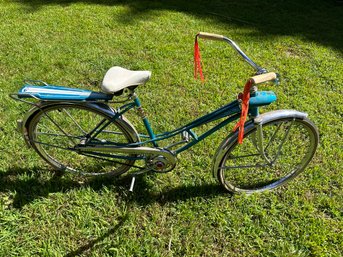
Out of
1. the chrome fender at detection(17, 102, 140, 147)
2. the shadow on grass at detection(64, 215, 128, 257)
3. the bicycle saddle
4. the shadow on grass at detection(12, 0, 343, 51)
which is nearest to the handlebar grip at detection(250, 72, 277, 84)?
the bicycle saddle

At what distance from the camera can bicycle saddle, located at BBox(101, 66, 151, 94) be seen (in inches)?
73.7

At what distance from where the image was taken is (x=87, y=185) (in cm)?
245

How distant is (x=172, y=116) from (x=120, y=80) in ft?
4.24

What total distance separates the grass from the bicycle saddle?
893 millimetres

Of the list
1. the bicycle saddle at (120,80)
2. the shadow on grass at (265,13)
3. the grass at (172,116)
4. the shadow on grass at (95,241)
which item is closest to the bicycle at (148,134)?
the bicycle saddle at (120,80)

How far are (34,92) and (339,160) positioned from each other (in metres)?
2.47

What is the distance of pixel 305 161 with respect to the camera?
2.43m

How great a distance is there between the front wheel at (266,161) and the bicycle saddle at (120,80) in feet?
2.27

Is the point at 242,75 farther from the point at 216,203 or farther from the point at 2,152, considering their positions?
the point at 2,152

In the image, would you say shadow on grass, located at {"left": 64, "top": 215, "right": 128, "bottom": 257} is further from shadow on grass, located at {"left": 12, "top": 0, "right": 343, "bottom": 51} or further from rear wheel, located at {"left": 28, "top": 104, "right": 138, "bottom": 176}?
shadow on grass, located at {"left": 12, "top": 0, "right": 343, "bottom": 51}

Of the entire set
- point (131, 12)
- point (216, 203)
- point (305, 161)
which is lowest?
point (216, 203)

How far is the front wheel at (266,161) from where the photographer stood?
2.22m

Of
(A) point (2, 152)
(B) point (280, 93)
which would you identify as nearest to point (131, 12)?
(B) point (280, 93)

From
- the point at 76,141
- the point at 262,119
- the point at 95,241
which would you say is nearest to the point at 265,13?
the point at 262,119
